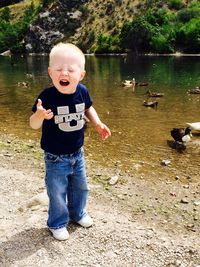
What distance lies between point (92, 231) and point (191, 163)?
713cm

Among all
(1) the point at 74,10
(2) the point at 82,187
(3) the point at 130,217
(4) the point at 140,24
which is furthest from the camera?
(1) the point at 74,10

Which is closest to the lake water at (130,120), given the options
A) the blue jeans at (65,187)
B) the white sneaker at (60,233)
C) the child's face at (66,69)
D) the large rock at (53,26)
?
the blue jeans at (65,187)

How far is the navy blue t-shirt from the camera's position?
6.93m

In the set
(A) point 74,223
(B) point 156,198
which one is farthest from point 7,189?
(B) point 156,198

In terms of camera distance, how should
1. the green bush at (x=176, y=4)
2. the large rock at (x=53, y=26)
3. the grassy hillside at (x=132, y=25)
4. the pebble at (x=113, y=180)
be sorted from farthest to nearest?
1. the large rock at (x=53, y=26)
2. the green bush at (x=176, y=4)
3. the grassy hillside at (x=132, y=25)
4. the pebble at (x=113, y=180)

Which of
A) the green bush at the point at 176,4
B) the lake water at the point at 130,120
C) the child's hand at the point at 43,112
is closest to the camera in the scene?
the child's hand at the point at 43,112

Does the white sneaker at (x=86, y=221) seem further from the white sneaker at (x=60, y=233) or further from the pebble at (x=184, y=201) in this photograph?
the pebble at (x=184, y=201)

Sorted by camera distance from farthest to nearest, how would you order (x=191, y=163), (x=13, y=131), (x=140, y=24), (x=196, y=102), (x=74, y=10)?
1. (x=74, y=10)
2. (x=140, y=24)
3. (x=196, y=102)
4. (x=13, y=131)
5. (x=191, y=163)

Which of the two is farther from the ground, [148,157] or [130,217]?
[130,217]

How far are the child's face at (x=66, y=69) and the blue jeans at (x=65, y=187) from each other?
1309mm

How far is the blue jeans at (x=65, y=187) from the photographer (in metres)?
7.20

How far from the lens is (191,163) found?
1412 centimetres

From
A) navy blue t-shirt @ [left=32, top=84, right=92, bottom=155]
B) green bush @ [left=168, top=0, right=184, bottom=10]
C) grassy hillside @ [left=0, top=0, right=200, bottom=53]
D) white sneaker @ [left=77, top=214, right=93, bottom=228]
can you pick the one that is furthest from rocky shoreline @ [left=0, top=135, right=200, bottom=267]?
green bush @ [left=168, top=0, right=184, bottom=10]

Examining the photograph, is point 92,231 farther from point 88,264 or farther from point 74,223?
point 88,264
